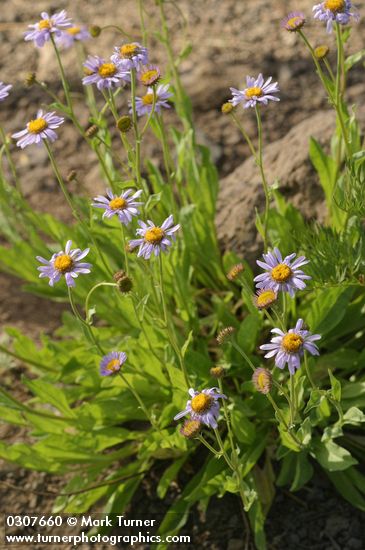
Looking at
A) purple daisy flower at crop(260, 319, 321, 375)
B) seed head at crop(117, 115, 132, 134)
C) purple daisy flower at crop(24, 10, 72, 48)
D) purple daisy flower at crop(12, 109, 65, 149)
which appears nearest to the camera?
purple daisy flower at crop(260, 319, 321, 375)

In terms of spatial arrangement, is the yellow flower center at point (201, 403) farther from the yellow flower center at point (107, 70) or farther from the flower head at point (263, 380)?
the yellow flower center at point (107, 70)

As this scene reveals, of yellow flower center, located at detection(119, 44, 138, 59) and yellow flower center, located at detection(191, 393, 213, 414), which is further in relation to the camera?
yellow flower center, located at detection(119, 44, 138, 59)

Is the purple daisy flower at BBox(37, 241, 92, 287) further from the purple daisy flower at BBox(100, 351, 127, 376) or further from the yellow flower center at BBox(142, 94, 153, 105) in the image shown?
the yellow flower center at BBox(142, 94, 153, 105)

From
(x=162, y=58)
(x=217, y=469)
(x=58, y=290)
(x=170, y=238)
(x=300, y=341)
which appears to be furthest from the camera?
(x=162, y=58)

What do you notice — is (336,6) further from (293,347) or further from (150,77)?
(293,347)

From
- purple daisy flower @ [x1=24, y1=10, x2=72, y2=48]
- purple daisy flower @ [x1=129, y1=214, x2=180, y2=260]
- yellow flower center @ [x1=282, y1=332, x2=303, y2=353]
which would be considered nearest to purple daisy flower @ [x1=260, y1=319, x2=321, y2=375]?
yellow flower center @ [x1=282, y1=332, x2=303, y2=353]

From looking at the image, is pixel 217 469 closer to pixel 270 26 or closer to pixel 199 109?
pixel 199 109

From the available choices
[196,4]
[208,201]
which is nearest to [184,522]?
[208,201]
